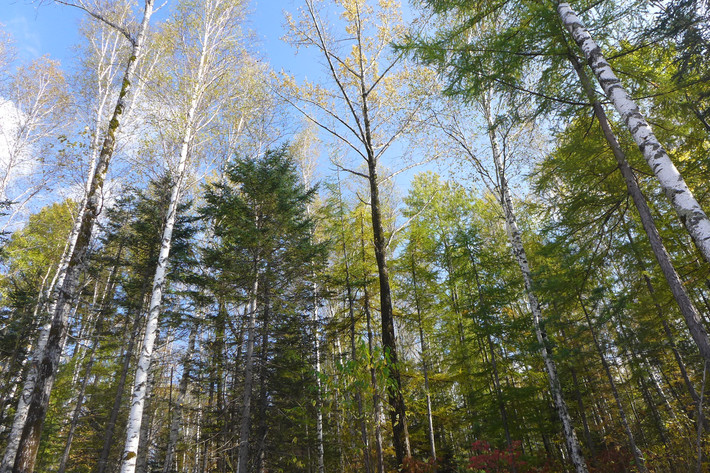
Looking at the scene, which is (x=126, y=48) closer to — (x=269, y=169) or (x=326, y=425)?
(x=269, y=169)

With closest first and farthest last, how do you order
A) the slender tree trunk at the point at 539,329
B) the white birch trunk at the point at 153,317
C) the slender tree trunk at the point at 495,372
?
the white birch trunk at the point at 153,317, the slender tree trunk at the point at 539,329, the slender tree trunk at the point at 495,372

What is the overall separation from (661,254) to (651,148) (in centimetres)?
132

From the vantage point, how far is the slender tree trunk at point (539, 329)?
23.9ft

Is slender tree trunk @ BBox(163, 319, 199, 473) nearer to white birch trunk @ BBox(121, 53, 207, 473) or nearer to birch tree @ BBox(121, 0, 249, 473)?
birch tree @ BBox(121, 0, 249, 473)

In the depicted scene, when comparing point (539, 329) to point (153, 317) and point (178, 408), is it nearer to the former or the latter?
point (153, 317)

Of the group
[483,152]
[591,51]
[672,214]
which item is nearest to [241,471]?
[591,51]

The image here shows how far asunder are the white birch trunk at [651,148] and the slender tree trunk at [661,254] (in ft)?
1.65

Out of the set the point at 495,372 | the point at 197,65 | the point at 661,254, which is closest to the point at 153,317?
the point at 197,65

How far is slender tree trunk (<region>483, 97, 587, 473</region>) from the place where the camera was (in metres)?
7.29

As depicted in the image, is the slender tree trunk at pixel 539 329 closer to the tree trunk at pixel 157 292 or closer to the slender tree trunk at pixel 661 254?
the slender tree trunk at pixel 661 254

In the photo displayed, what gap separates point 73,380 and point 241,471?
1308 centimetres

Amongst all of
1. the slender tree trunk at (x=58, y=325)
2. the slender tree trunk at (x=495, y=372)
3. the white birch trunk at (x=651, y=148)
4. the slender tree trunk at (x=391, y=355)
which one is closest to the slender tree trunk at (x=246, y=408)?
the slender tree trunk at (x=391, y=355)

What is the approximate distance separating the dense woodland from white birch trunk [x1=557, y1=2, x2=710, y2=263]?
27 millimetres

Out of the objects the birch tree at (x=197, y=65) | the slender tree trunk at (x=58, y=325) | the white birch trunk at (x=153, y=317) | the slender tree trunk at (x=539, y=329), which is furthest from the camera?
the birch tree at (x=197, y=65)
